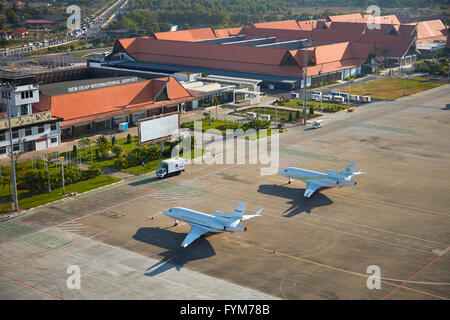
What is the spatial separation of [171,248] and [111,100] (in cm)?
6681

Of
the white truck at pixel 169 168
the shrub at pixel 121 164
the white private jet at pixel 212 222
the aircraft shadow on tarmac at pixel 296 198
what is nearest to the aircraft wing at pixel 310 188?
the aircraft shadow on tarmac at pixel 296 198

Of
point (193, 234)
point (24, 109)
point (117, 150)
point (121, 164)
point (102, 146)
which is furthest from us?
point (102, 146)

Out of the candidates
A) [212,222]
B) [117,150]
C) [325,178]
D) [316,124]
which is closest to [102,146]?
[117,150]

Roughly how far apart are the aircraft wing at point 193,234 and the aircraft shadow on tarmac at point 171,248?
1550 mm

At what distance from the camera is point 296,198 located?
8519 cm

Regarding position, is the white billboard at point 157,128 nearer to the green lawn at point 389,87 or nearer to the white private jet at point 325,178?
the white private jet at point 325,178

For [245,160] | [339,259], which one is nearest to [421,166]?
[245,160]

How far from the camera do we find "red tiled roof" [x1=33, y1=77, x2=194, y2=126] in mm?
115875

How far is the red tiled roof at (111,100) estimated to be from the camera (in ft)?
380

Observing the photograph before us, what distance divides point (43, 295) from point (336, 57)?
157 meters

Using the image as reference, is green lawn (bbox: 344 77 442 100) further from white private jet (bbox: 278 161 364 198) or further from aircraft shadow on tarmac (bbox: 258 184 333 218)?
aircraft shadow on tarmac (bbox: 258 184 333 218)

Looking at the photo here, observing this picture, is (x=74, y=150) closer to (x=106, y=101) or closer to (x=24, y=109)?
(x=24, y=109)

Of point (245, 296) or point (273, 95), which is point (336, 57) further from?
point (245, 296)

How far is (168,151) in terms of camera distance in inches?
4220
